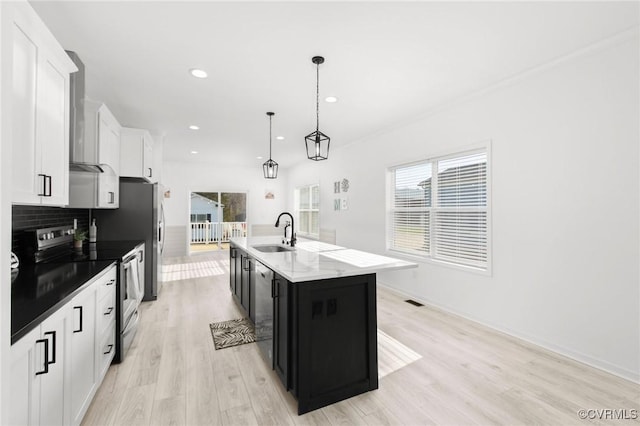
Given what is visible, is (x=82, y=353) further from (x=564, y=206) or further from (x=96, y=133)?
(x=564, y=206)

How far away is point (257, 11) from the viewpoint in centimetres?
208

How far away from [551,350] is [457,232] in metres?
1.50

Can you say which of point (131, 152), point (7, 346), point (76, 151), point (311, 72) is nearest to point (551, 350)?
point (311, 72)

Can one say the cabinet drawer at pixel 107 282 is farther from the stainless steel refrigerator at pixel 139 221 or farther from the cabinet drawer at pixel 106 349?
the stainless steel refrigerator at pixel 139 221

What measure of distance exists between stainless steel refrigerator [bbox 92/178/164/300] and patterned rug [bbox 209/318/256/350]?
1504 millimetres

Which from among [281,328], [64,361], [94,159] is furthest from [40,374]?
[94,159]

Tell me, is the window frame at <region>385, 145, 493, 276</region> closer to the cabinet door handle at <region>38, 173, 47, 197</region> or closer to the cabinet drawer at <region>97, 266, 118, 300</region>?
the cabinet drawer at <region>97, 266, 118, 300</region>

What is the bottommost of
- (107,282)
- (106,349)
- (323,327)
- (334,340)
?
(106,349)

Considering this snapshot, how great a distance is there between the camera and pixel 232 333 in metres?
3.16

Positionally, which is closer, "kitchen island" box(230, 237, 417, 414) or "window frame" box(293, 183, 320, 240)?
"kitchen island" box(230, 237, 417, 414)

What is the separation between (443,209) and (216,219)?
22.9 ft

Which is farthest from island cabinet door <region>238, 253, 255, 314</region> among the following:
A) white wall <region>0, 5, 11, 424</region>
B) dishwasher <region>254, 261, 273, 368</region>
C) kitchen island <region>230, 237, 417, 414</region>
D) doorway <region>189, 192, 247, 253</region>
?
doorway <region>189, 192, 247, 253</region>

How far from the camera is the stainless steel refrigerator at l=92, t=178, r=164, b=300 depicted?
3975 mm

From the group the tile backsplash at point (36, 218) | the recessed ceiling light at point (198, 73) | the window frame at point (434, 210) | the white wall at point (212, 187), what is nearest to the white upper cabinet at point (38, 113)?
the tile backsplash at point (36, 218)
